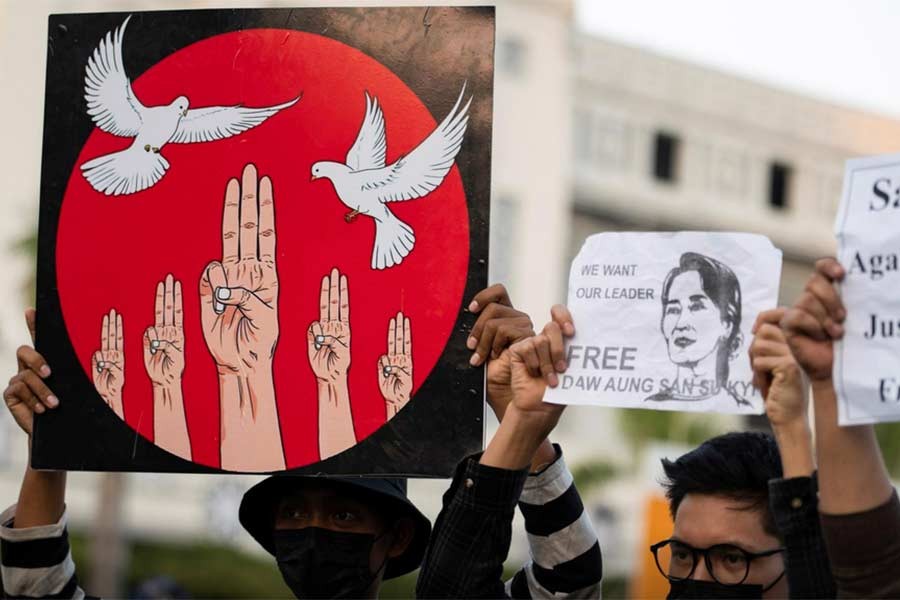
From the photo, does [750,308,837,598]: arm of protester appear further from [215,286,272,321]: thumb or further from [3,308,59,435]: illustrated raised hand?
[3,308,59,435]: illustrated raised hand

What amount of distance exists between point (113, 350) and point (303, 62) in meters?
0.75

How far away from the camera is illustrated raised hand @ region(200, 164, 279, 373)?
3.71m

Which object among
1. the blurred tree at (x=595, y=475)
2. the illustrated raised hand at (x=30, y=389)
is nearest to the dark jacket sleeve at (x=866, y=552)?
the illustrated raised hand at (x=30, y=389)

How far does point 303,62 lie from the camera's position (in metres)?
3.78

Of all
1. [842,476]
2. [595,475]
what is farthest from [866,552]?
[595,475]

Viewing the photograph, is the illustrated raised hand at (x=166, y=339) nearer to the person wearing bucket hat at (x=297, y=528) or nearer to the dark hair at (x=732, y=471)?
the person wearing bucket hat at (x=297, y=528)

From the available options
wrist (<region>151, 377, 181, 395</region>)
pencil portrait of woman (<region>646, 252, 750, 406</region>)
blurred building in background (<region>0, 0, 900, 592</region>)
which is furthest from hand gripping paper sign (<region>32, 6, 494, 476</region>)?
blurred building in background (<region>0, 0, 900, 592</region>)

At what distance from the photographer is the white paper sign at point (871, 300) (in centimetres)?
286

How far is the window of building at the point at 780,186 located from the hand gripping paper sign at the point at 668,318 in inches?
1623

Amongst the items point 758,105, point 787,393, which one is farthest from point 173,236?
point 758,105

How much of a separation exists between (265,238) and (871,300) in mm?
1389

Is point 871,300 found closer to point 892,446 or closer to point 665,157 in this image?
point 892,446

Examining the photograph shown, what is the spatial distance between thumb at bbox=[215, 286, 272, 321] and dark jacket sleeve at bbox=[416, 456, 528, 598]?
23.8 inches

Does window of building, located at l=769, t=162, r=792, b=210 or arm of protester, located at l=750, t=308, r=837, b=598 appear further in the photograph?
window of building, located at l=769, t=162, r=792, b=210
